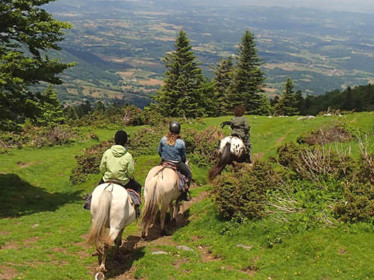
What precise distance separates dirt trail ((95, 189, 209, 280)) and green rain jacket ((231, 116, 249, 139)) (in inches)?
180

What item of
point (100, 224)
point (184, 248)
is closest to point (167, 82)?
point (184, 248)

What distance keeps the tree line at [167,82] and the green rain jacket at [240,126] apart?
844cm

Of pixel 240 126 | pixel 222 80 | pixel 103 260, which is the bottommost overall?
pixel 103 260

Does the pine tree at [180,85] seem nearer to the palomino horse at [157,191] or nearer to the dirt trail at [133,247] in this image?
the dirt trail at [133,247]

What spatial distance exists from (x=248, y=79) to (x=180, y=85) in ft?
44.6

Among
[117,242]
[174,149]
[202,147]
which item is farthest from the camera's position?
[202,147]

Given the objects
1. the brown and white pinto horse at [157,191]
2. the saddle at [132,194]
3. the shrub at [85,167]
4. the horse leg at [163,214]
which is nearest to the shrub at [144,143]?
the shrub at [85,167]

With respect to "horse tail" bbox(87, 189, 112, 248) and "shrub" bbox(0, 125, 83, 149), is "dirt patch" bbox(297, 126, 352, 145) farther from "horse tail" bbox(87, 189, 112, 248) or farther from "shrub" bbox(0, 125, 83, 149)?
"shrub" bbox(0, 125, 83, 149)

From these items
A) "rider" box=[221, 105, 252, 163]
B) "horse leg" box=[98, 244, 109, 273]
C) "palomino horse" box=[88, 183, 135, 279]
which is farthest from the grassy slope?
"rider" box=[221, 105, 252, 163]

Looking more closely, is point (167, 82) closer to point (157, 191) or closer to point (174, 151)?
point (174, 151)

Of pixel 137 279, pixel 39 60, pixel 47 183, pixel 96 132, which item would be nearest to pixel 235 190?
pixel 137 279

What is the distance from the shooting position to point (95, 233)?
8.86 m

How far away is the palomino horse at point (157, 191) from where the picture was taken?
1110 centimetres

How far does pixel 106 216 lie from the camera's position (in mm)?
9023
